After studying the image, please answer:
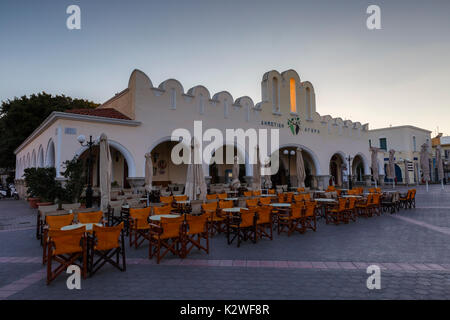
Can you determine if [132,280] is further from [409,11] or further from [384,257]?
[409,11]

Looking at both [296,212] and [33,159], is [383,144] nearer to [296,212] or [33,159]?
[296,212]

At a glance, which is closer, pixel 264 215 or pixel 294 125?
pixel 264 215

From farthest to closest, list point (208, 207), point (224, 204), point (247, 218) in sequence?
point (224, 204) < point (208, 207) < point (247, 218)

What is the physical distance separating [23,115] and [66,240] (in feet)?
89.9

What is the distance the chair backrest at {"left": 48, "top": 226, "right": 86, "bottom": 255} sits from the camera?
3.84m

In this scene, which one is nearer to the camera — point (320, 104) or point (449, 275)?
point (449, 275)

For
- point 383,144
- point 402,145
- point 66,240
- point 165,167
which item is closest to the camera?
point 66,240

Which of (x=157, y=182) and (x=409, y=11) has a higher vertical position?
(x=409, y=11)

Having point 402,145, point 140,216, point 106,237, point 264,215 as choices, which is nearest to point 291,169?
point 264,215

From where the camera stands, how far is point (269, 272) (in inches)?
164

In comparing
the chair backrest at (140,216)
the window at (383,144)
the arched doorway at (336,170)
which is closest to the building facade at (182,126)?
the arched doorway at (336,170)
